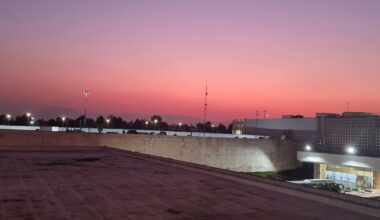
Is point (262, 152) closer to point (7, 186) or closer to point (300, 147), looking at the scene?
point (300, 147)

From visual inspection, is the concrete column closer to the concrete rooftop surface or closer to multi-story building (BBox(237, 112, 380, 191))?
multi-story building (BBox(237, 112, 380, 191))

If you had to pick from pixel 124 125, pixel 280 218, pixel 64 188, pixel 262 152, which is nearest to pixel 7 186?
pixel 64 188

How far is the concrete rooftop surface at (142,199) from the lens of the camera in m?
7.82

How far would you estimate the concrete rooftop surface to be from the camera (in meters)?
7.82

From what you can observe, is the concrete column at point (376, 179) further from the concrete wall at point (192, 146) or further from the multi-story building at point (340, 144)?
the concrete wall at point (192, 146)

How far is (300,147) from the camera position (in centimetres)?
6744

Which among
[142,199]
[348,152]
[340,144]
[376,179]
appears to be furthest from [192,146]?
[142,199]

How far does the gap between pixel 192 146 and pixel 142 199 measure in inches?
1606

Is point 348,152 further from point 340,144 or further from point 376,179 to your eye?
point 340,144

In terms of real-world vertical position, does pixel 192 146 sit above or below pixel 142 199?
below

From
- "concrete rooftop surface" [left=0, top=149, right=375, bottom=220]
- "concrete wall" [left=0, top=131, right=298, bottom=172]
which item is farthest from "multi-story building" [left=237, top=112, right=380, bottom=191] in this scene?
"concrete rooftop surface" [left=0, top=149, right=375, bottom=220]

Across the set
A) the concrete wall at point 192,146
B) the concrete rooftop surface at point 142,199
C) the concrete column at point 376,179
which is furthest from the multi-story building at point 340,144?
the concrete rooftop surface at point 142,199

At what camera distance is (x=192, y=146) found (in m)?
49.9

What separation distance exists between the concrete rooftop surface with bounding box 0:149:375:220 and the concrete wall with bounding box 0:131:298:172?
15544 mm
